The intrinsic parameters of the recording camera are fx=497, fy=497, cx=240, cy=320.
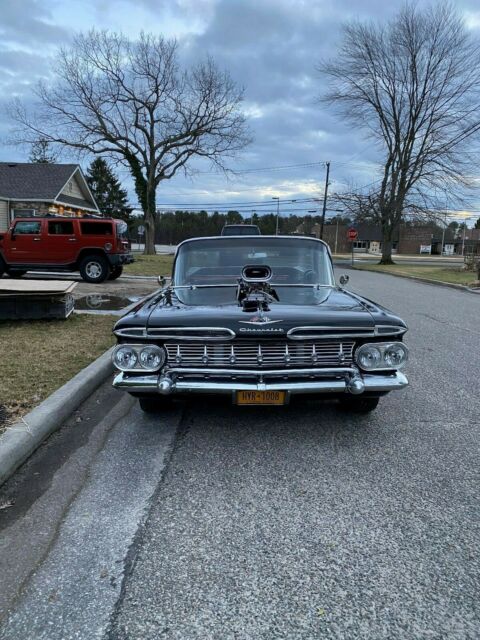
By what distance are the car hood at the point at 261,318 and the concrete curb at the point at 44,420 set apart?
97 centimetres

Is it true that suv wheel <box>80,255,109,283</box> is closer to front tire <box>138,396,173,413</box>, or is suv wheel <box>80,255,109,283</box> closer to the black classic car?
front tire <box>138,396,173,413</box>

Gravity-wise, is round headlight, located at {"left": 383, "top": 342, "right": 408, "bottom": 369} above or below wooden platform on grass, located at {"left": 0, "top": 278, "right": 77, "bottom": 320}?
above

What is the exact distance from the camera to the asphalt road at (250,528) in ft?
6.65

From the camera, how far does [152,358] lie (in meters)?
3.59

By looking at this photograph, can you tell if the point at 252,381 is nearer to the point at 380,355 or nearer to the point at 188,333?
the point at 188,333

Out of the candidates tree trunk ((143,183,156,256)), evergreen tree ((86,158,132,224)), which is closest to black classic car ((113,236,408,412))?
tree trunk ((143,183,156,256))

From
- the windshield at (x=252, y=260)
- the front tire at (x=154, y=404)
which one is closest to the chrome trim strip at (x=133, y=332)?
the front tire at (x=154, y=404)

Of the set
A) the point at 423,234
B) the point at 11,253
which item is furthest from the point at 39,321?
the point at 423,234

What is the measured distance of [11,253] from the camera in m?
14.9

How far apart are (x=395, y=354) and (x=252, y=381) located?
1084 millimetres

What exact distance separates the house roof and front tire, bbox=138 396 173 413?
26.6 m

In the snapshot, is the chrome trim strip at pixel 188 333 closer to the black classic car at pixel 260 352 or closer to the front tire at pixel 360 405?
the black classic car at pixel 260 352

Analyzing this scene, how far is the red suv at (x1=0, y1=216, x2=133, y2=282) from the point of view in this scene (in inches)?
587

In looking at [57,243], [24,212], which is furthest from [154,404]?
[24,212]
